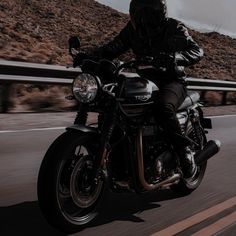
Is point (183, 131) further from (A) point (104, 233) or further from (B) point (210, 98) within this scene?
(B) point (210, 98)

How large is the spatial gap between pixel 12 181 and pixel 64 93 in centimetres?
866

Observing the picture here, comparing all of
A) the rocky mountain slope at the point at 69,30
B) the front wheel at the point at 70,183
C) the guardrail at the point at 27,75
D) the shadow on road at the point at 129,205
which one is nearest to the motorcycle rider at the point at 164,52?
the shadow on road at the point at 129,205

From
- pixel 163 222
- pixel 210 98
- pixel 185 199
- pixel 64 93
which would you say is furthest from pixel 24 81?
pixel 210 98

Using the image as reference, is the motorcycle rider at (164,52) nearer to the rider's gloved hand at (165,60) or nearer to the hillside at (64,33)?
the rider's gloved hand at (165,60)

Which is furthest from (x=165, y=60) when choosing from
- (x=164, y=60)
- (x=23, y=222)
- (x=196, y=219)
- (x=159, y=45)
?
(x=23, y=222)

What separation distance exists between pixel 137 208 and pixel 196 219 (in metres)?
0.60

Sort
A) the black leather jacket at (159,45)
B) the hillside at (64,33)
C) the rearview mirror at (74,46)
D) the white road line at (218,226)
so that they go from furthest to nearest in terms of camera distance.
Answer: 1. the hillside at (64,33)
2. the black leather jacket at (159,45)
3. the rearview mirror at (74,46)
4. the white road line at (218,226)

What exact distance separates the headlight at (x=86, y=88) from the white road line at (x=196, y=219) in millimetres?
1260

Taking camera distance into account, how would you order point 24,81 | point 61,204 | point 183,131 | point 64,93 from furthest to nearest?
point 64,93, point 24,81, point 183,131, point 61,204

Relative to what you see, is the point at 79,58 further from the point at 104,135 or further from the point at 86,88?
the point at 104,135

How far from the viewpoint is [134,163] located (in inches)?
198

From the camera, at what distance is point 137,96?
5.05 m

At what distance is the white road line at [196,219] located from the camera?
16.3ft

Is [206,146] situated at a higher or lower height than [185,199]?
higher
